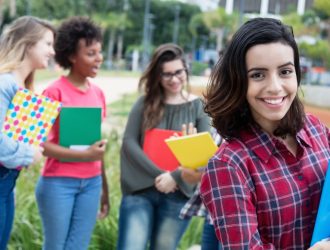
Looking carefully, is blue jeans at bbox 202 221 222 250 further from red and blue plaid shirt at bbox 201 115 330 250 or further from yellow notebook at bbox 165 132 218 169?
red and blue plaid shirt at bbox 201 115 330 250

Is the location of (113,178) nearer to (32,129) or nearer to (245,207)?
(32,129)

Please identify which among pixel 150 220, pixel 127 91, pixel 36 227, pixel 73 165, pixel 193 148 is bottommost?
pixel 127 91

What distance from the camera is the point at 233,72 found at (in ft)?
4.37

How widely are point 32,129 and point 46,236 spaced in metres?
0.66

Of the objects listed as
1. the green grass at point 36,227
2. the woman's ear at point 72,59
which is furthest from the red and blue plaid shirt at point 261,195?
the green grass at point 36,227

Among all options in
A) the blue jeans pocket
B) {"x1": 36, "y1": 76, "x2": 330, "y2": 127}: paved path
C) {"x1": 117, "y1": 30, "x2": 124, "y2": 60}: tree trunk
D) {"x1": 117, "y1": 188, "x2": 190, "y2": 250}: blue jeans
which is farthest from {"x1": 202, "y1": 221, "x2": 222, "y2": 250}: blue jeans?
{"x1": 117, "y1": 30, "x2": 124, "y2": 60}: tree trunk

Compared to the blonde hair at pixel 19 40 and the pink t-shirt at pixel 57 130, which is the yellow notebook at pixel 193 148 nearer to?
the pink t-shirt at pixel 57 130

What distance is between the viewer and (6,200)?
2.42 m

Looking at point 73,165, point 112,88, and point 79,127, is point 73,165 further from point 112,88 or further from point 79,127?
point 112,88

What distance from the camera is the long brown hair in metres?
2.71

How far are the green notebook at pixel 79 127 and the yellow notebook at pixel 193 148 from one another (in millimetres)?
543

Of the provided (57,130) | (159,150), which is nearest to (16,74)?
(57,130)

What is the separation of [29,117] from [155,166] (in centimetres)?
71

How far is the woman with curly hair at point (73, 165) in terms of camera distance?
262cm
